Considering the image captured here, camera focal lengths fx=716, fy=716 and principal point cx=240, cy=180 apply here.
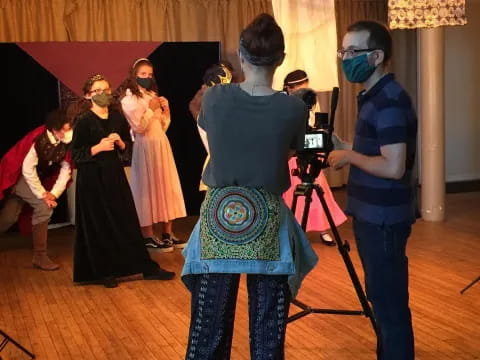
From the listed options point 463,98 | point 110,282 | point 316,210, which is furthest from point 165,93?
point 463,98

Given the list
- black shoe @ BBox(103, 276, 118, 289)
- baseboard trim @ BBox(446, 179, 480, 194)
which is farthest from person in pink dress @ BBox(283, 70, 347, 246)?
baseboard trim @ BBox(446, 179, 480, 194)

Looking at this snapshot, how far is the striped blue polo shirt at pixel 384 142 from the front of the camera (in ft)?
7.36

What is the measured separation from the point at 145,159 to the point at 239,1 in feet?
9.54

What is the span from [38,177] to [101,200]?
2.23 ft

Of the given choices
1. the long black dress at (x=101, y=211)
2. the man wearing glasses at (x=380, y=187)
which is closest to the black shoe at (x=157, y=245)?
the long black dress at (x=101, y=211)

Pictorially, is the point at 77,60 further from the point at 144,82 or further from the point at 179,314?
Answer: the point at 179,314

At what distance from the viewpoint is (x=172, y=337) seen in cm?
349

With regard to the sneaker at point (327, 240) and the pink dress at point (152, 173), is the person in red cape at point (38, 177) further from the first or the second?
the sneaker at point (327, 240)

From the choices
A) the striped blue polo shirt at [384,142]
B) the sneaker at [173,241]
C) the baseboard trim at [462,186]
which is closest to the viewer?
the striped blue polo shirt at [384,142]

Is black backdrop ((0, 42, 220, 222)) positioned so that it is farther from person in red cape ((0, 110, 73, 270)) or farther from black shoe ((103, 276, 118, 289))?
black shoe ((103, 276, 118, 289))

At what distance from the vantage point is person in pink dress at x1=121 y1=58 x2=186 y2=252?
5.39 metres

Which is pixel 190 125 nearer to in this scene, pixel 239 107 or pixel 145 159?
pixel 145 159

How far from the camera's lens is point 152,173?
557 centimetres

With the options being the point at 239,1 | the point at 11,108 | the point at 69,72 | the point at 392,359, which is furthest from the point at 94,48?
the point at 392,359
